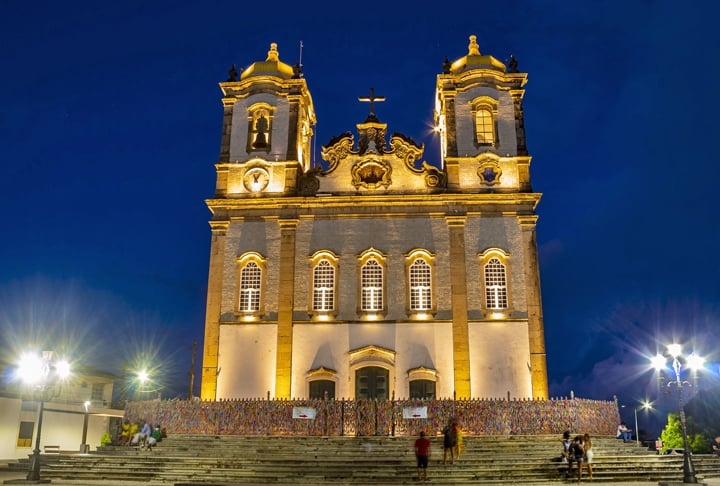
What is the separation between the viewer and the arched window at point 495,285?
27094 millimetres

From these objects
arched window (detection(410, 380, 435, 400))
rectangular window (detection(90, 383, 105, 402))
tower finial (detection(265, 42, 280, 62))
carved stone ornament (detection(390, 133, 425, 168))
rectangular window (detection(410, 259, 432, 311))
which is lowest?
arched window (detection(410, 380, 435, 400))

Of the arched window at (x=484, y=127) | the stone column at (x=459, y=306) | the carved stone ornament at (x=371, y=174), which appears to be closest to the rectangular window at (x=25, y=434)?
the carved stone ornament at (x=371, y=174)

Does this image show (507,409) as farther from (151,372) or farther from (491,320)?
(151,372)

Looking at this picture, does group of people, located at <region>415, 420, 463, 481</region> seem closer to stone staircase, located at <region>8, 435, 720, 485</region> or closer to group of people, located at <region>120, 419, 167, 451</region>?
stone staircase, located at <region>8, 435, 720, 485</region>

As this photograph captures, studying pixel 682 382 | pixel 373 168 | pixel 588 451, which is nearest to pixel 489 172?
pixel 373 168

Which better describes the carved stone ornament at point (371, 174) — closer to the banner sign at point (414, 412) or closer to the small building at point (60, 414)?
the banner sign at point (414, 412)

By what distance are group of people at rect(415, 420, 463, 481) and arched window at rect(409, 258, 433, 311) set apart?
896cm

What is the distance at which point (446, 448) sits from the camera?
18109mm

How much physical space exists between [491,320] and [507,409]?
5.21m

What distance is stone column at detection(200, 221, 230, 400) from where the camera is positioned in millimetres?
26625

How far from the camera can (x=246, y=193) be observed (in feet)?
97.2

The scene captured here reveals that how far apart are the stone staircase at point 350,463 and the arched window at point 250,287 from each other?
751cm

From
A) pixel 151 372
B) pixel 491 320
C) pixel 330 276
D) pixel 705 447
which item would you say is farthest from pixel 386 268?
pixel 151 372

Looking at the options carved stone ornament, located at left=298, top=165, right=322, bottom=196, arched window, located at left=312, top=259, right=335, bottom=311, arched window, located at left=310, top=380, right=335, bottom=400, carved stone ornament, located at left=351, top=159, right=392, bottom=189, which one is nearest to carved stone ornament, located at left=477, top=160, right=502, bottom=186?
carved stone ornament, located at left=351, top=159, right=392, bottom=189
